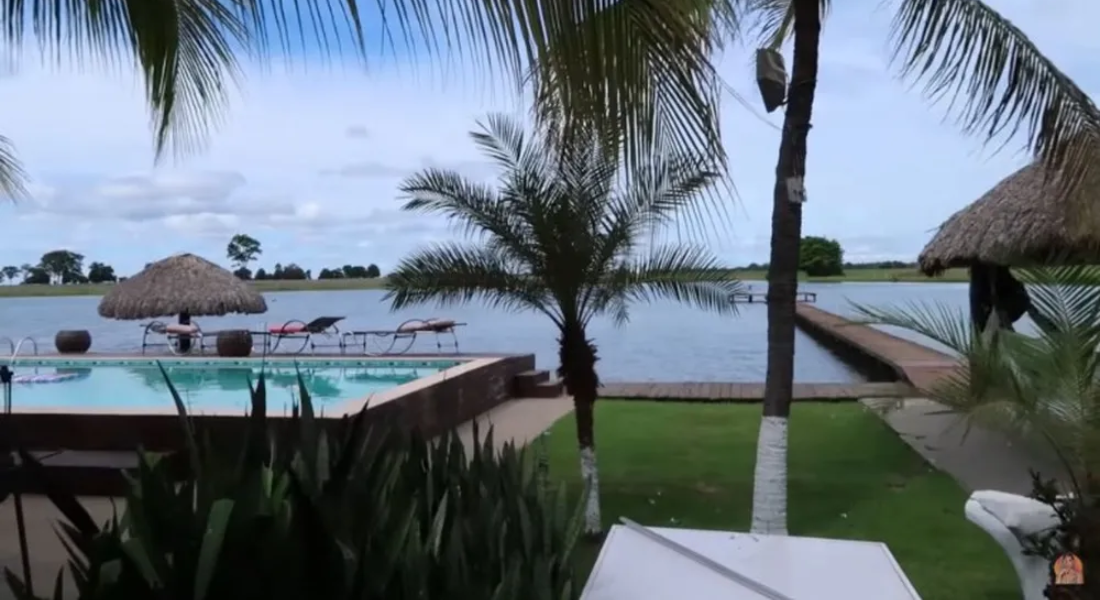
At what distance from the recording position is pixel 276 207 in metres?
13.1

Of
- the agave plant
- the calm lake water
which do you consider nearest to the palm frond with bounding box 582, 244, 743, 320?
the agave plant

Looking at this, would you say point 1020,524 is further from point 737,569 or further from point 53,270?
point 53,270

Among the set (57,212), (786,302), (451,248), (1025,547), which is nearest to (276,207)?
(57,212)

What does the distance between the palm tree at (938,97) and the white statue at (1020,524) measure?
1.49 metres

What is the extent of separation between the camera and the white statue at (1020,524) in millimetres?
4277

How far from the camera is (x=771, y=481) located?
5.77m

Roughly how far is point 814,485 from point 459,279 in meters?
3.21

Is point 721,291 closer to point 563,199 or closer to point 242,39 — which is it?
point 563,199

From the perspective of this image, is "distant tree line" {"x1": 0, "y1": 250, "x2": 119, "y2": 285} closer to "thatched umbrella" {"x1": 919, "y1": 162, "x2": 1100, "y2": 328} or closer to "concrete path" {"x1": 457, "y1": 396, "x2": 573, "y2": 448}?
"concrete path" {"x1": 457, "y1": 396, "x2": 573, "y2": 448}

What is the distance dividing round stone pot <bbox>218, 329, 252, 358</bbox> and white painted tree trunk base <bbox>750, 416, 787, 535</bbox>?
39.4 feet

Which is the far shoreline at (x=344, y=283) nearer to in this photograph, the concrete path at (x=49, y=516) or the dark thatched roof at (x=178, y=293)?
the dark thatched roof at (x=178, y=293)

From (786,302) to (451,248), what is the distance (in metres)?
2.30

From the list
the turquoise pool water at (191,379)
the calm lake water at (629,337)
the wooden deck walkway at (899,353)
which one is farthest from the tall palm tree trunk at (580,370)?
the turquoise pool water at (191,379)

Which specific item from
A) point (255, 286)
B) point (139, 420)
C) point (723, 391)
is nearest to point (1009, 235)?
point (723, 391)
